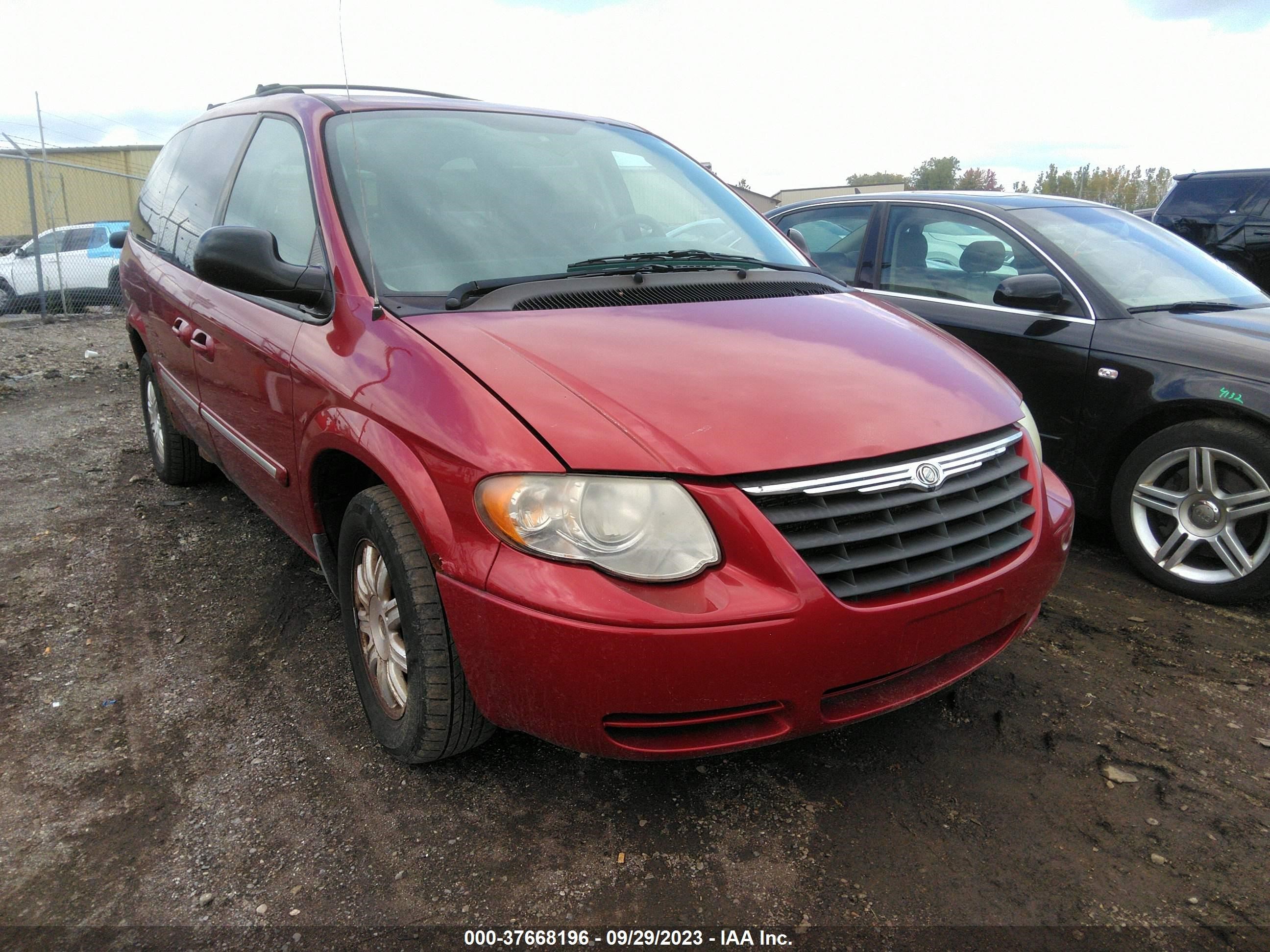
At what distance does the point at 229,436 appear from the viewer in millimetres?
3283

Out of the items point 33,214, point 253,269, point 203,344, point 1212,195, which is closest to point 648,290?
point 253,269

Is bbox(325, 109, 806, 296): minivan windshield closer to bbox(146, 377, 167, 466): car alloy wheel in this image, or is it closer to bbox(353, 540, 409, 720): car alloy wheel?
bbox(353, 540, 409, 720): car alloy wheel

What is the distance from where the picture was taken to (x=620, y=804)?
2.33 m

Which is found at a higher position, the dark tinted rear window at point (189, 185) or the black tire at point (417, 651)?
the dark tinted rear window at point (189, 185)

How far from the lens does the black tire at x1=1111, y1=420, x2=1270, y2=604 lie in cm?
344

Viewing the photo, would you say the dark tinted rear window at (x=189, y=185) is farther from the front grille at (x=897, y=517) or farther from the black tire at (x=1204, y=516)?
the black tire at (x=1204, y=516)

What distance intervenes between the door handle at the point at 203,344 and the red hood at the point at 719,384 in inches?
54.8

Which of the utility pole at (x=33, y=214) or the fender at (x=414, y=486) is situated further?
the utility pole at (x=33, y=214)

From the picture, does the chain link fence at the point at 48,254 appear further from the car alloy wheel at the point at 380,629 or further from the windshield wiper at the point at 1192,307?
the windshield wiper at the point at 1192,307

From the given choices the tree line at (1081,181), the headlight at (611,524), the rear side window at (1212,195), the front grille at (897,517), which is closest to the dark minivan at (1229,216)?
the rear side window at (1212,195)

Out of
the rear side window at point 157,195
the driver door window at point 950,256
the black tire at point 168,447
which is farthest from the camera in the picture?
the black tire at point 168,447

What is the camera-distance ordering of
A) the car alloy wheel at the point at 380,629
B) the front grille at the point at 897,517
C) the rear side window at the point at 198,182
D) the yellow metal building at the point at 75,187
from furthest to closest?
the yellow metal building at the point at 75,187
the rear side window at the point at 198,182
the car alloy wheel at the point at 380,629
the front grille at the point at 897,517

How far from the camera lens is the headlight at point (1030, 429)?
2.48 meters

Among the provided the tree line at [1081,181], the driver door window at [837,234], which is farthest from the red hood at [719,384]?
the tree line at [1081,181]
